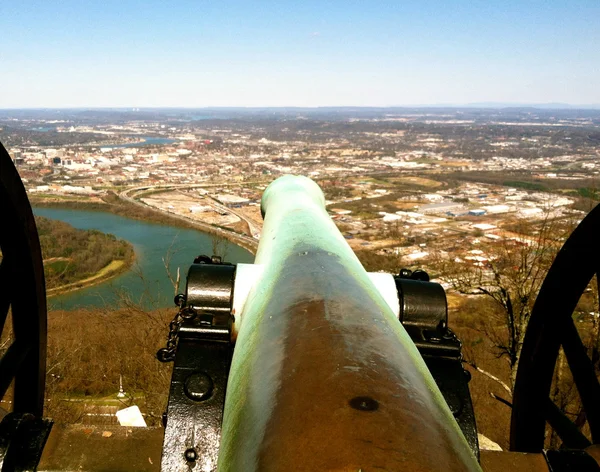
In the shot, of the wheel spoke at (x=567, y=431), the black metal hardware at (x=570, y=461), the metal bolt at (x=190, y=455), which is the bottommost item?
the wheel spoke at (x=567, y=431)

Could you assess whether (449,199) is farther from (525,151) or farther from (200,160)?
(525,151)

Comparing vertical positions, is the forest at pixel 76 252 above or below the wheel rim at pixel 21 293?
below

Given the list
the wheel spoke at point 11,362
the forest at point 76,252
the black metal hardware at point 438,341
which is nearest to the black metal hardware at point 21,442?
the wheel spoke at point 11,362

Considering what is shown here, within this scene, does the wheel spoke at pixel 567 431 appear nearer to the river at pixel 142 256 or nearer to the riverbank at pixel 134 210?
the river at pixel 142 256

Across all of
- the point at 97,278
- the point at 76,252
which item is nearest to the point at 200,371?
the point at 97,278

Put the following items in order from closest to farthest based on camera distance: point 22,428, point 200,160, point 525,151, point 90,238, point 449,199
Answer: point 22,428
point 90,238
point 449,199
point 200,160
point 525,151

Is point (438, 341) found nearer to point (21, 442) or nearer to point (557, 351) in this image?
point (557, 351)

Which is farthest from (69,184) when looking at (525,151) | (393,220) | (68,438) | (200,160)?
(525,151)

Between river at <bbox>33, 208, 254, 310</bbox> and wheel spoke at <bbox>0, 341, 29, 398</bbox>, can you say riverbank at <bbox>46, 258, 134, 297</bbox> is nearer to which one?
river at <bbox>33, 208, 254, 310</bbox>
